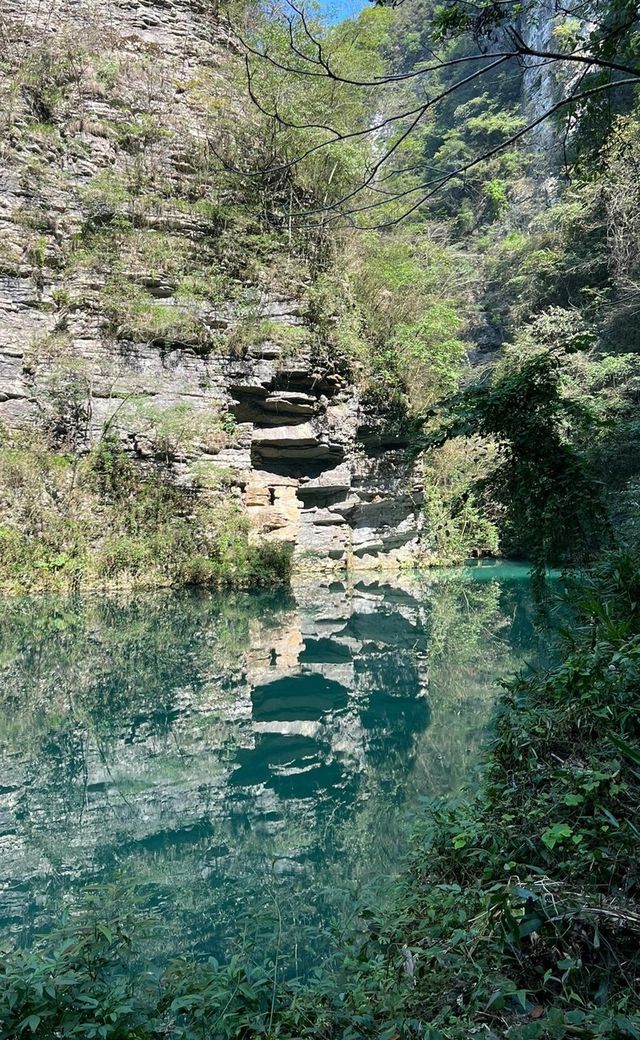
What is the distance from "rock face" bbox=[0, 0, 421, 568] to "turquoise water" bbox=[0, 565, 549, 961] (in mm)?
4590

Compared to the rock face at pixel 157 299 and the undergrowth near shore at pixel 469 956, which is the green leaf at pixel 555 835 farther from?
the rock face at pixel 157 299

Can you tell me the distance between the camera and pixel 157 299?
12352 mm

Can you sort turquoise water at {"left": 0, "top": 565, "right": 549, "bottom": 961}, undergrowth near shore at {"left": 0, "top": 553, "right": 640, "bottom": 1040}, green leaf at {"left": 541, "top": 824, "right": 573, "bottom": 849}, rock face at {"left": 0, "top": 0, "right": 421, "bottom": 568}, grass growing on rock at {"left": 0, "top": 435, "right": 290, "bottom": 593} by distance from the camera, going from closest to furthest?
undergrowth near shore at {"left": 0, "top": 553, "right": 640, "bottom": 1040} → green leaf at {"left": 541, "top": 824, "right": 573, "bottom": 849} → turquoise water at {"left": 0, "top": 565, "right": 549, "bottom": 961} → grass growing on rock at {"left": 0, "top": 435, "right": 290, "bottom": 593} → rock face at {"left": 0, "top": 0, "right": 421, "bottom": 568}

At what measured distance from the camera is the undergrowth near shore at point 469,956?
1.31m

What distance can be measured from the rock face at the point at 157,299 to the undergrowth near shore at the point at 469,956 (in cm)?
966

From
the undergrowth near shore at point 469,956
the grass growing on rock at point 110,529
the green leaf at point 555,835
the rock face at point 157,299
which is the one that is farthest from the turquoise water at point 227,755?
the rock face at point 157,299

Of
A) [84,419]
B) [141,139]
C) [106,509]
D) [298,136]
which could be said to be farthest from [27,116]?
[106,509]

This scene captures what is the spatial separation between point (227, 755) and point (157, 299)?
414 inches

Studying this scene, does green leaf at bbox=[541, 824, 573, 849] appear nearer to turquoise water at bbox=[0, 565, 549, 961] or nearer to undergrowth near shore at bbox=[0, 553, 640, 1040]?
undergrowth near shore at bbox=[0, 553, 640, 1040]

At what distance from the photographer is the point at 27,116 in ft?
40.7

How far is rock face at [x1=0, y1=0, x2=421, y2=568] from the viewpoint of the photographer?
11.3 metres

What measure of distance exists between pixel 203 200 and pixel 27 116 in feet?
11.6

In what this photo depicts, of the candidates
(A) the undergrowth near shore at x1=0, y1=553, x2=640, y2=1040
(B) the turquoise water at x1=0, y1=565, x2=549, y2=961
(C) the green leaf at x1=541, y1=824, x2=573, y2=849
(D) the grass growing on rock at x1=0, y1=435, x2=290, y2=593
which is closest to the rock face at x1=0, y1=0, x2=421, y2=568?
(D) the grass growing on rock at x1=0, y1=435, x2=290, y2=593

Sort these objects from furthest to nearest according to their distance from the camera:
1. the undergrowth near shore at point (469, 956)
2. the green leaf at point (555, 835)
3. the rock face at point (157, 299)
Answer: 1. the rock face at point (157, 299)
2. the green leaf at point (555, 835)
3. the undergrowth near shore at point (469, 956)
